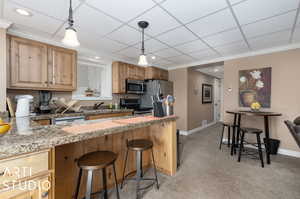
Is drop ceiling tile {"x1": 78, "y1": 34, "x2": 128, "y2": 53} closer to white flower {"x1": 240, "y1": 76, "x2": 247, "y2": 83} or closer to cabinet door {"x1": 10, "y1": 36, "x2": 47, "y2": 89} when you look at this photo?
cabinet door {"x1": 10, "y1": 36, "x2": 47, "y2": 89}

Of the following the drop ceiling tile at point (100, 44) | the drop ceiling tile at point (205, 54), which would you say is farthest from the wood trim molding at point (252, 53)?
the drop ceiling tile at point (100, 44)

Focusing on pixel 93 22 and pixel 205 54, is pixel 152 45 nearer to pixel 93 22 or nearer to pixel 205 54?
pixel 93 22

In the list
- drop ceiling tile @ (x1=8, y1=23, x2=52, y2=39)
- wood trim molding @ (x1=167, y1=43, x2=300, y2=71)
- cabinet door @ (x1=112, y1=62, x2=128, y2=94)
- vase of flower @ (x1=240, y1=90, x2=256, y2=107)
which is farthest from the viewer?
cabinet door @ (x1=112, y1=62, x2=128, y2=94)

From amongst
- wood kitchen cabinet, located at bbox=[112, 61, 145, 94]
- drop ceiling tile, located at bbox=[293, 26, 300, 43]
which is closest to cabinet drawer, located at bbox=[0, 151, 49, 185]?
wood kitchen cabinet, located at bbox=[112, 61, 145, 94]

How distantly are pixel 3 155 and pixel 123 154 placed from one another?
4.38ft

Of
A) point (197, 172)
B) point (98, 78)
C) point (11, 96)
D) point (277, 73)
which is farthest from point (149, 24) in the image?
point (277, 73)

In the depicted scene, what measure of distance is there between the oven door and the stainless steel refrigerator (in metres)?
0.20

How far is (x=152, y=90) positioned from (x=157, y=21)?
2341 mm

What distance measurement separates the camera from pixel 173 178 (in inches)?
76.7

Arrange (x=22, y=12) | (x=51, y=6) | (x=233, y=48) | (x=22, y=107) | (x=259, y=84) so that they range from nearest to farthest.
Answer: (x=51, y=6)
(x=22, y=12)
(x=22, y=107)
(x=233, y=48)
(x=259, y=84)

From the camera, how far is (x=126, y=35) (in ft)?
7.79

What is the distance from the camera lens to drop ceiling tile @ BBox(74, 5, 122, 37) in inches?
68.1

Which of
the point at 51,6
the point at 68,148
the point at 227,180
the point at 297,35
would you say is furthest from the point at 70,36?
the point at 297,35

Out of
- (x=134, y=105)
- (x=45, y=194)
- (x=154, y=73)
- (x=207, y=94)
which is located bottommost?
(x=45, y=194)
